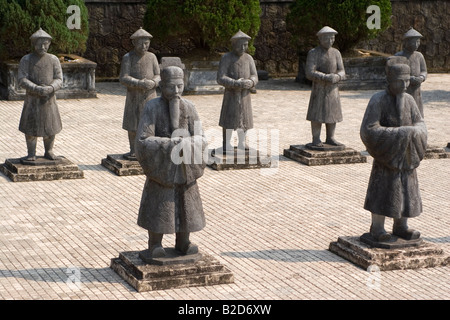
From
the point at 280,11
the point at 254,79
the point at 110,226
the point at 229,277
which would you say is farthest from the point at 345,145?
the point at 280,11

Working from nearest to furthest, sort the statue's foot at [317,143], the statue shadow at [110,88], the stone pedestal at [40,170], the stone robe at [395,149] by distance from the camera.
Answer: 1. the stone robe at [395,149]
2. the stone pedestal at [40,170]
3. the statue's foot at [317,143]
4. the statue shadow at [110,88]

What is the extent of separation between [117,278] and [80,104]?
904cm

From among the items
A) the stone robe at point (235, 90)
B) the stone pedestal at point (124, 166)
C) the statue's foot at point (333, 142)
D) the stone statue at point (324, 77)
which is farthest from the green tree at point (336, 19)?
the stone pedestal at point (124, 166)

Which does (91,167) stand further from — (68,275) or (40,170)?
(68,275)

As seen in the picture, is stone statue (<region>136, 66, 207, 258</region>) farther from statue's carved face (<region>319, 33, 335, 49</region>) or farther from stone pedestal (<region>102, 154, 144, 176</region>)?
statue's carved face (<region>319, 33, 335, 49</region>)

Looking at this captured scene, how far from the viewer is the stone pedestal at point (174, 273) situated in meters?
7.17

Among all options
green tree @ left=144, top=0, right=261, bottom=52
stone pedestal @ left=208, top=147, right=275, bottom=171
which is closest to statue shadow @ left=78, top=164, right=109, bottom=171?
stone pedestal @ left=208, top=147, right=275, bottom=171

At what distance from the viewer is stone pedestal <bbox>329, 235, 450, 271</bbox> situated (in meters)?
7.77

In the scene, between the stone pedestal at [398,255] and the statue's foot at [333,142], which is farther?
the statue's foot at [333,142]

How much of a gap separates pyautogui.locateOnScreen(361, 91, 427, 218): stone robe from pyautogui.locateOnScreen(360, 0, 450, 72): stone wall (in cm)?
1318

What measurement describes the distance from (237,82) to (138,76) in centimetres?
133

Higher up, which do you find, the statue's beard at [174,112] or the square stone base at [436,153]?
the statue's beard at [174,112]

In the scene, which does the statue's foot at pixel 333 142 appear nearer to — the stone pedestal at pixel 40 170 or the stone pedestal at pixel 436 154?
the stone pedestal at pixel 436 154

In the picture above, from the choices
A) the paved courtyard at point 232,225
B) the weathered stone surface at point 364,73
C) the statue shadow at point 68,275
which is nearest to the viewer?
the paved courtyard at point 232,225
